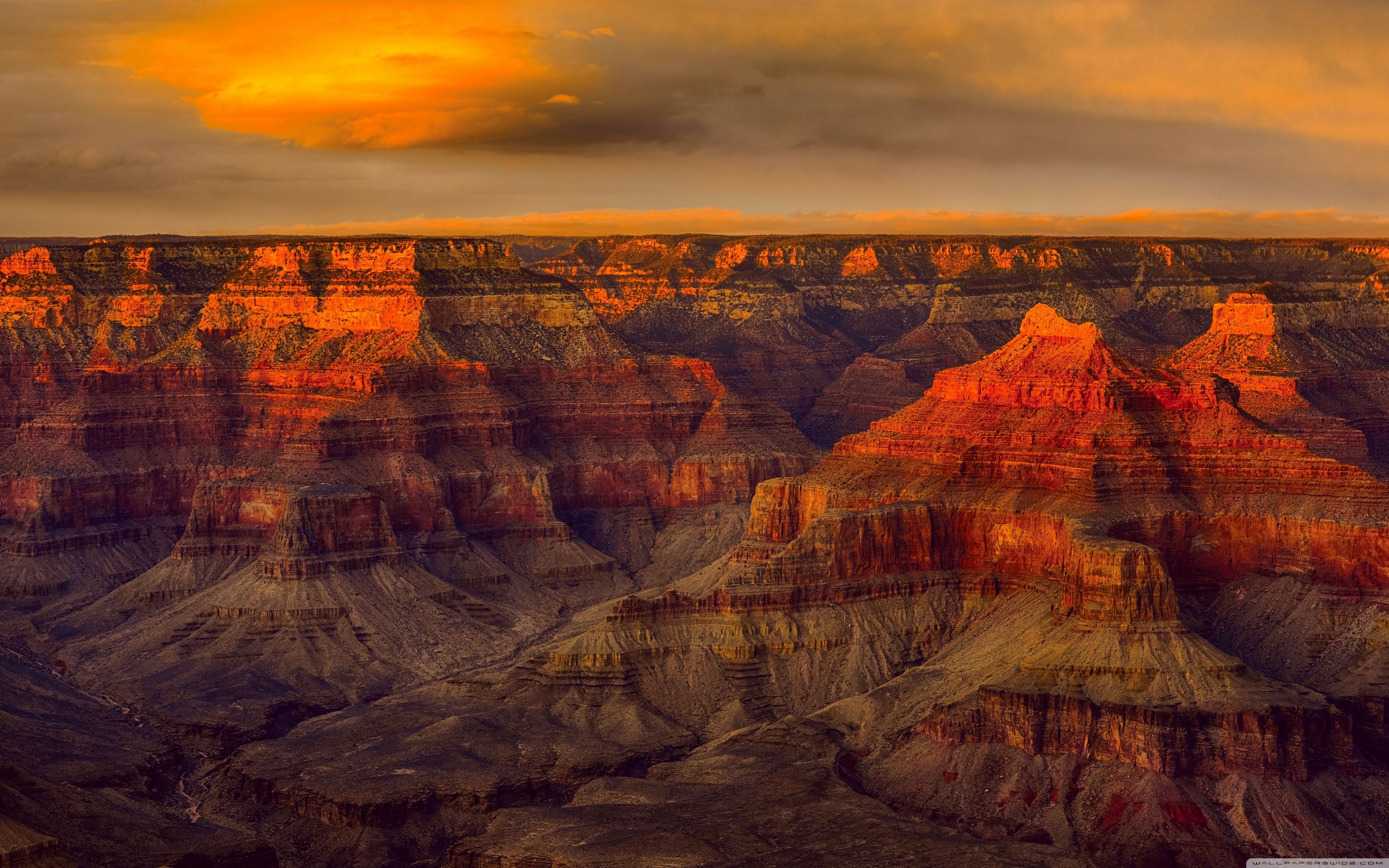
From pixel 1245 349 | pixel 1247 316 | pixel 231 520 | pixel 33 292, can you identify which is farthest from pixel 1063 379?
pixel 33 292

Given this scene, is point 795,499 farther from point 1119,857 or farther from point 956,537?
point 1119,857

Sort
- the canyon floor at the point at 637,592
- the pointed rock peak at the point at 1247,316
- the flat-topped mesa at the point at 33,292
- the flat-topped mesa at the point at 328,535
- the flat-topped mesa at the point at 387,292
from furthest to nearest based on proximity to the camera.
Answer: the flat-topped mesa at the point at 33,292 < the pointed rock peak at the point at 1247,316 < the flat-topped mesa at the point at 387,292 < the flat-topped mesa at the point at 328,535 < the canyon floor at the point at 637,592

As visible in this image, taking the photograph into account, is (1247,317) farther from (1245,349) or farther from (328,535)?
(328,535)

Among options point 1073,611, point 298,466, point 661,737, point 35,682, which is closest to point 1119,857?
point 1073,611

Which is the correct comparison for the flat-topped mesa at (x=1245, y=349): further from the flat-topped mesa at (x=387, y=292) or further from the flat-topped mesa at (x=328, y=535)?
the flat-topped mesa at (x=328, y=535)

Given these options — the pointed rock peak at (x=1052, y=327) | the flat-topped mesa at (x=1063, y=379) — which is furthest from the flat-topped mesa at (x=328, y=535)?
the pointed rock peak at (x=1052, y=327)

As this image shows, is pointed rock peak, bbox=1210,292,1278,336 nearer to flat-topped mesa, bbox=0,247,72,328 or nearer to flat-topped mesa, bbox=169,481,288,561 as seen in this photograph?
flat-topped mesa, bbox=169,481,288,561
